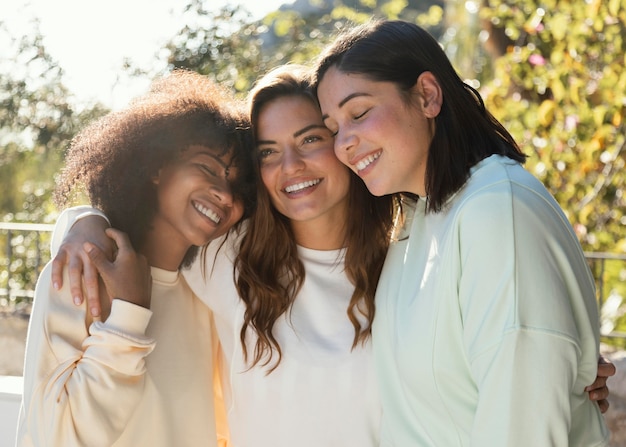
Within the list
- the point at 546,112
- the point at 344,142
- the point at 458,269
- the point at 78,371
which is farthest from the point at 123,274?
the point at 546,112

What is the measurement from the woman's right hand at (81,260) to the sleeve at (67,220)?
72 mm

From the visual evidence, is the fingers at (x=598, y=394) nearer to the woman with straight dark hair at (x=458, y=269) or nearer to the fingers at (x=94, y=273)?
the woman with straight dark hair at (x=458, y=269)

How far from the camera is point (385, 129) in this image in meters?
2.58

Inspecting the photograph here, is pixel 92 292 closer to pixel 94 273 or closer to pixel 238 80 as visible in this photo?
pixel 94 273

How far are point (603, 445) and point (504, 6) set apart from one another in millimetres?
5136

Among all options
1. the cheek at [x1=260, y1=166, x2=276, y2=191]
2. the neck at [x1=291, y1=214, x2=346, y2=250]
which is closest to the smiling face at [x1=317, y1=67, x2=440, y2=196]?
the cheek at [x1=260, y1=166, x2=276, y2=191]

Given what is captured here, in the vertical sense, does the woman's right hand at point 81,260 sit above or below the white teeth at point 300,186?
above

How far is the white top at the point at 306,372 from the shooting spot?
2.90 meters

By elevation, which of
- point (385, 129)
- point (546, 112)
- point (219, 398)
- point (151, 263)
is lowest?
A: point (546, 112)

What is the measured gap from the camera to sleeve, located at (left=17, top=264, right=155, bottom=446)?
2512mm

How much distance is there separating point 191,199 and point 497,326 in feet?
4.15

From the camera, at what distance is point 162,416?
286 cm

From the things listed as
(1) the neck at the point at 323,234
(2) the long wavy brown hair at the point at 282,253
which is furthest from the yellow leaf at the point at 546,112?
(1) the neck at the point at 323,234

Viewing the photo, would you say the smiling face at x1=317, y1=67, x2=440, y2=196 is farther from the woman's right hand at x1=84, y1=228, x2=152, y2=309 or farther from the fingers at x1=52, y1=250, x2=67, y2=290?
the fingers at x1=52, y1=250, x2=67, y2=290
